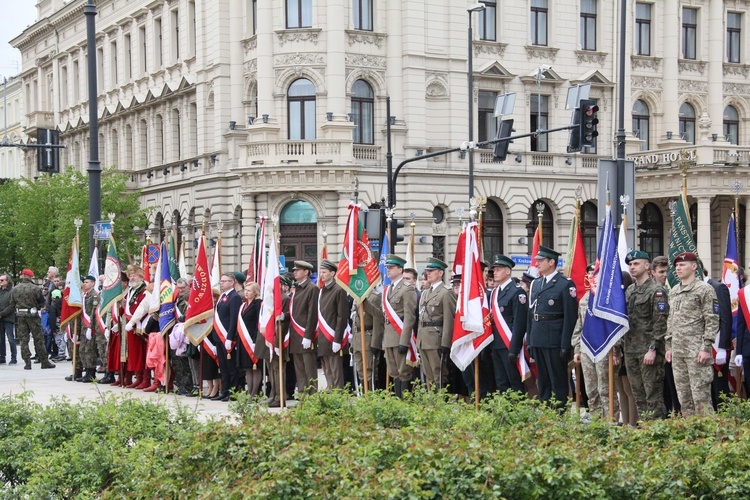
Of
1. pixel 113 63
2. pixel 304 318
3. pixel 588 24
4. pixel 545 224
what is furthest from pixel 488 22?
pixel 304 318

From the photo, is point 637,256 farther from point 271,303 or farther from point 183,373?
point 183,373

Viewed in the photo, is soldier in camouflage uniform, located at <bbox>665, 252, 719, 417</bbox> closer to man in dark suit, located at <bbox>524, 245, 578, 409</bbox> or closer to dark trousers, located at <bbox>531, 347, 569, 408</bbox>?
man in dark suit, located at <bbox>524, 245, 578, 409</bbox>

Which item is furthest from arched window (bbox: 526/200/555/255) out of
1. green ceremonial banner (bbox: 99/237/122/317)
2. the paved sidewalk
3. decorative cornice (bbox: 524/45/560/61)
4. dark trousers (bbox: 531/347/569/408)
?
dark trousers (bbox: 531/347/569/408)

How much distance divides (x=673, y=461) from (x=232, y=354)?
11.5 metres

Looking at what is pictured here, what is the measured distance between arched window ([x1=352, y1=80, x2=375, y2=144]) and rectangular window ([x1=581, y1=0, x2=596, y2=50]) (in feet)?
32.6

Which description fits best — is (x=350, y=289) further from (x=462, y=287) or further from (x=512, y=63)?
(x=512, y=63)

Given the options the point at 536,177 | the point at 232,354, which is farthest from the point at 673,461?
the point at 536,177

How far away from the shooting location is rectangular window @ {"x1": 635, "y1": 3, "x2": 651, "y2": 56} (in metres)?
48.6

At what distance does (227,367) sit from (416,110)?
26422 millimetres

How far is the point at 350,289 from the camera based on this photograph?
1619cm

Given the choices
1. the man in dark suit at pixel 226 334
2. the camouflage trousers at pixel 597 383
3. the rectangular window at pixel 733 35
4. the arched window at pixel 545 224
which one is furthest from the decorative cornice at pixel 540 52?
the camouflage trousers at pixel 597 383

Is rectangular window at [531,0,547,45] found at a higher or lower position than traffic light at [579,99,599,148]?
higher

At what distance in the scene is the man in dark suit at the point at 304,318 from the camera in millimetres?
16641

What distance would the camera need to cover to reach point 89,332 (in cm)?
2100
